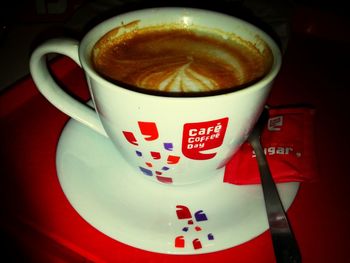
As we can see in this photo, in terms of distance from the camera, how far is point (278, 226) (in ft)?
1.62

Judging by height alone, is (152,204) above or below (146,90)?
below

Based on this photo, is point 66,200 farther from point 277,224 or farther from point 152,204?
point 277,224

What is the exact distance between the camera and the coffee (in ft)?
1.92

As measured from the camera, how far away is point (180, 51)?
2.27 feet

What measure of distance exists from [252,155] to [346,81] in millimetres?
508

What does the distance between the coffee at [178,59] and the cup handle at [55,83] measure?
51mm

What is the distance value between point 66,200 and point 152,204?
0.15 m

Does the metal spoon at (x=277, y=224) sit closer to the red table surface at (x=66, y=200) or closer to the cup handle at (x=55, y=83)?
the red table surface at (x=66, y=200)

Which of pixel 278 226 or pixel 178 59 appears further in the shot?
pixel 178 59

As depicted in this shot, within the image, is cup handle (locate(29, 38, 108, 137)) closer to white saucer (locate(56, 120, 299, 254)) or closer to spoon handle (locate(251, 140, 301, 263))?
white saucer (locate(56, 120, 299, 254))

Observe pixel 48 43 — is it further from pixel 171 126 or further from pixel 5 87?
pixel 5 87

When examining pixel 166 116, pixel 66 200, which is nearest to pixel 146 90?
pixel 166 116

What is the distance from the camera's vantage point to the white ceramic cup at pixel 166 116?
1.45 feet

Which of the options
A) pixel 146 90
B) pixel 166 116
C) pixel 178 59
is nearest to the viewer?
pixel 166 116
